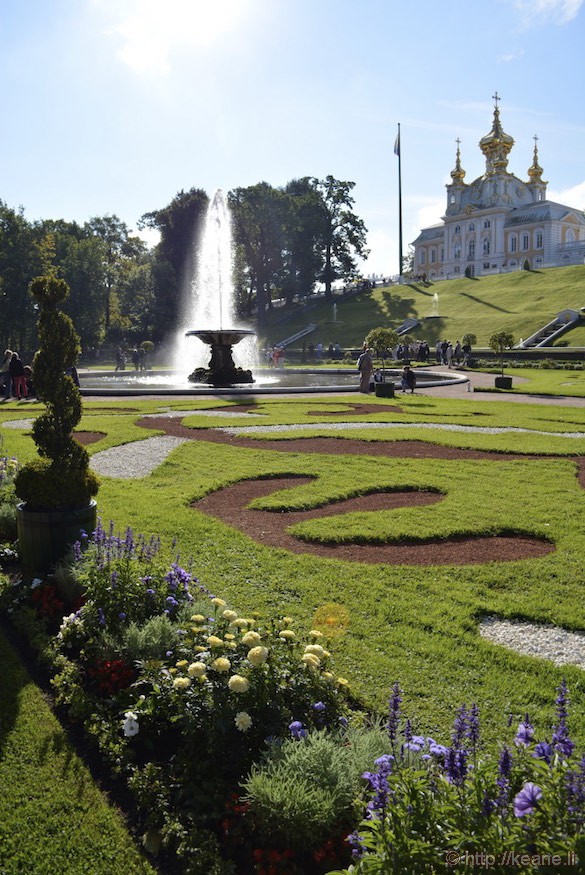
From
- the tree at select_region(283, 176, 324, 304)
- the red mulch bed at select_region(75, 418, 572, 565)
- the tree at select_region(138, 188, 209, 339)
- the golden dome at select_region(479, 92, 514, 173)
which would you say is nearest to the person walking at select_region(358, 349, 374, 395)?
the red mulch bed at select_region(75, 418, 572, 565)

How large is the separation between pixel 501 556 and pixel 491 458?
483 cm

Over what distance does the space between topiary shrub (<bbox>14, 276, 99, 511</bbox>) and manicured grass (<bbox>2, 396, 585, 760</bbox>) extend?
1152 millimetres

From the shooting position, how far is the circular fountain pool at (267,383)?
21.7 metres

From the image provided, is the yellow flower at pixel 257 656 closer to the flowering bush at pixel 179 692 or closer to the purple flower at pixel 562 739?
the flowering bush at pixel 179 692

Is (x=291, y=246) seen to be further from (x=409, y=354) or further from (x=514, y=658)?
(x=514, y=658)

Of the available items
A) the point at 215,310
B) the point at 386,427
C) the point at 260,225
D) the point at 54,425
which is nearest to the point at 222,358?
the point at 386,427

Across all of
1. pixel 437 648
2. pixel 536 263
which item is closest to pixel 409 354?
pixel 437 648

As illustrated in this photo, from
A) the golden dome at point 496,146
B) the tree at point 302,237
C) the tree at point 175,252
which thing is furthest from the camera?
the golden dome at point 496,146

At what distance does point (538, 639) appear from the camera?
4.57 meters

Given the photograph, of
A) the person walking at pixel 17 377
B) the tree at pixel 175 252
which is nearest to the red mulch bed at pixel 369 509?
the person walking at pixel 17 377

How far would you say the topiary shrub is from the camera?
5.62 meters

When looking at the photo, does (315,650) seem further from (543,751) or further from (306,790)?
(543,751)

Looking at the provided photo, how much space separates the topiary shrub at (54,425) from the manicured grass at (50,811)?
2.17 metres

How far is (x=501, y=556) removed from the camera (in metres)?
6.19
